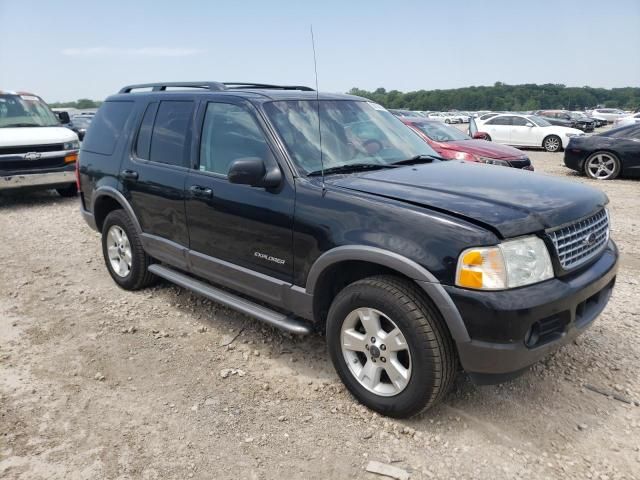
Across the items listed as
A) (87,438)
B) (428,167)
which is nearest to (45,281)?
(87,438)

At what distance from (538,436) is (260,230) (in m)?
2.07

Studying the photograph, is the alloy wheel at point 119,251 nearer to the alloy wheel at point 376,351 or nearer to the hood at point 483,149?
the alloy wheel at point 376,351

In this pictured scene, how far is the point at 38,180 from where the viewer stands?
894 centimetres

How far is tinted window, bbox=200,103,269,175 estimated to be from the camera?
357cm

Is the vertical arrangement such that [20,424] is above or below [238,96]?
below

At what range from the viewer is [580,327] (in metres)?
2.79

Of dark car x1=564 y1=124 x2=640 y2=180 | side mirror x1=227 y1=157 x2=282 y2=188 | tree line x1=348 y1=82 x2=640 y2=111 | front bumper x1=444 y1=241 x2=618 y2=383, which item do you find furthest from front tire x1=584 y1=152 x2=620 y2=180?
tree line x1=348 y1=82 x2=640 y2=111

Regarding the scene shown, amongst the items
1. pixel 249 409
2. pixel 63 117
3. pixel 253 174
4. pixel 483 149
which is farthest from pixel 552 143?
pixel 249 409

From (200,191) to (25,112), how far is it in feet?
25.5

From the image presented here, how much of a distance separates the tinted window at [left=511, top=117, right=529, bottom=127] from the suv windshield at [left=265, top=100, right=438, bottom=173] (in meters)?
17.6

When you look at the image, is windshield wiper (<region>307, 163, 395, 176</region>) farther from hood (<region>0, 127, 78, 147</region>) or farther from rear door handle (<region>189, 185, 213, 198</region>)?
hood (<region>0, 127, 78, 147</region>)

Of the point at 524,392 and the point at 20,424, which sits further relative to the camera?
the point at 524,392

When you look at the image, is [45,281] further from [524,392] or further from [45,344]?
[524,392]

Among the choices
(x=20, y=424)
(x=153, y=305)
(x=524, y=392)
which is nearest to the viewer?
(x=20, y=424)
